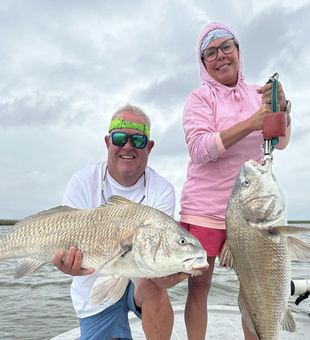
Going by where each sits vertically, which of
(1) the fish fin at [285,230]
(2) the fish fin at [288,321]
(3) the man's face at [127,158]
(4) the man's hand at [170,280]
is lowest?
(2) the fish fin at [288,321]

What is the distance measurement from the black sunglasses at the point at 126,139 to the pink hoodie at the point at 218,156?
428 mm

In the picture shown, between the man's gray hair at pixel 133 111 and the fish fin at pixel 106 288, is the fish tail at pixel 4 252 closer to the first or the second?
A: the fish fin at pixel 106 288

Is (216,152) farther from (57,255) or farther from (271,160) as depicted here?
(57,255)

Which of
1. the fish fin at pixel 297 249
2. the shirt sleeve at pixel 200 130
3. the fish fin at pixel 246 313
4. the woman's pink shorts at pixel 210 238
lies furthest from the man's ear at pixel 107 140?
the fish fin at pixel 297 249

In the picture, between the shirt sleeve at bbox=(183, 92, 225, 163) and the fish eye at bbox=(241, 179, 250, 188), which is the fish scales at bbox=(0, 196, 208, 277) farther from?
the shirt sleeve at bbox=(183, 92, 225, 163)

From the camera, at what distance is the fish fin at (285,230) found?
2898 mm

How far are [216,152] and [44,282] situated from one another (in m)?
9.85

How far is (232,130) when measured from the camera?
3594 millimetres

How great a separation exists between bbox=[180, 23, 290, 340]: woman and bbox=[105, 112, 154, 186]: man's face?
43 centimetres

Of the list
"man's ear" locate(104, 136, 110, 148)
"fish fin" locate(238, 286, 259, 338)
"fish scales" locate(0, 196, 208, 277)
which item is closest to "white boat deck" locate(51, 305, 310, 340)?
"fish fin" locate(238, 286, 259, 338)

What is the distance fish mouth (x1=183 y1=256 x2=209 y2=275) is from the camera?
9.27ft

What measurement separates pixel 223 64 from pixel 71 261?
2.23 metres

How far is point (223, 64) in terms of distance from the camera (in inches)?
165

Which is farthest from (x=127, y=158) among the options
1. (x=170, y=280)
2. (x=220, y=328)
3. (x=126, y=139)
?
(x=220, y=328)
